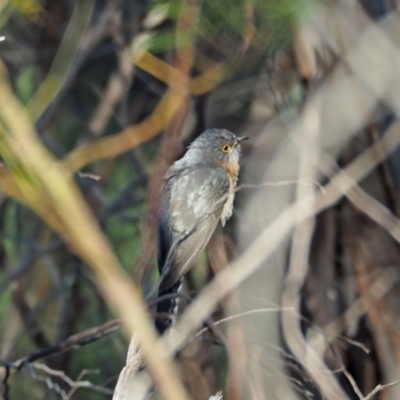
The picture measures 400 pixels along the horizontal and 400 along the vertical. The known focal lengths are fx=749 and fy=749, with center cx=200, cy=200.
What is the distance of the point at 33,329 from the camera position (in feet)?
9.78

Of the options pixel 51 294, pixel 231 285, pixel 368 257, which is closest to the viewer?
pixel 231 285

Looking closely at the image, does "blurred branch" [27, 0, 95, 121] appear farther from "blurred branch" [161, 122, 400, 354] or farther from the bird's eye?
"blurred branch" [161, 122, 400, 354]

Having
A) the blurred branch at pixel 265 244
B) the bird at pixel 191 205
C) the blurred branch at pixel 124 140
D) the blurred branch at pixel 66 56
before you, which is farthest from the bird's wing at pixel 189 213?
the blurred branch at pixel 66 56

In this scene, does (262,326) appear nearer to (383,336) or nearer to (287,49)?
(383,336)

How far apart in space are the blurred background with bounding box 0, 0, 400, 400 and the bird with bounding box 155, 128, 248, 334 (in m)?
0.05

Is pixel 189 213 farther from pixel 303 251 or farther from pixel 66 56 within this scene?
pixel 66 56

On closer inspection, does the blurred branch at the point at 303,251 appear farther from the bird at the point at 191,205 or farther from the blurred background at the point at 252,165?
the bird at the point at 191,205

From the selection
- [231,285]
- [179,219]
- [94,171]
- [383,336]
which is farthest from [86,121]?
[231,285]

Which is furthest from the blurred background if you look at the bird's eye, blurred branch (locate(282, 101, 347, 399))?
the bird's eye

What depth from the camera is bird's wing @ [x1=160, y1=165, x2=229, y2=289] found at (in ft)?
5.72

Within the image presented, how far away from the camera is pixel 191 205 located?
1.92 meters

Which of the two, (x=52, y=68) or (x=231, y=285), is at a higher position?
(x=52, y=68)

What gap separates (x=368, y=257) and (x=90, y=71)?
4.84 ft

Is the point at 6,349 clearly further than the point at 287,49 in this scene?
Yes
